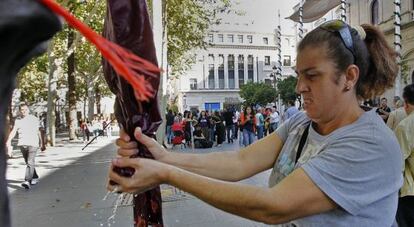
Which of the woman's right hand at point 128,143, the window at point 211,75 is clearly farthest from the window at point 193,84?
the woman's right hand at point 128,143

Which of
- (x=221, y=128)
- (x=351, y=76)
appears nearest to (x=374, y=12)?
(x=221, y=128)

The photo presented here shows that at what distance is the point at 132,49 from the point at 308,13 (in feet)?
91.0

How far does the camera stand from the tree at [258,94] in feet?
206

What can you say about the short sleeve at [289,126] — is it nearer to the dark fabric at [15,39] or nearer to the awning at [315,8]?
the dark fabric at [15,39]

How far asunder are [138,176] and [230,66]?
86043 millimetres

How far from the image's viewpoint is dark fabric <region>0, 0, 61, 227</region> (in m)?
0.65

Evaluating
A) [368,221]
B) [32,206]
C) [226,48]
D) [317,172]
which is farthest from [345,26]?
[226,48]

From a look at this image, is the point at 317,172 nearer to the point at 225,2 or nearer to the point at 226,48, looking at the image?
the point at 225,2

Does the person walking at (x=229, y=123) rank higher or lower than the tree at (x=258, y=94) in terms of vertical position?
lower

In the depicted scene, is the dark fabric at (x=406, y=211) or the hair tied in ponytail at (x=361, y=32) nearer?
the hair tied in ponytail at (x=361, y=32)

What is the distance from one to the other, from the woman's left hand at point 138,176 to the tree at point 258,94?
59.3m

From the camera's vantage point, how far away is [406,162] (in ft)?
13.2

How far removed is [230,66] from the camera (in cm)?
8694

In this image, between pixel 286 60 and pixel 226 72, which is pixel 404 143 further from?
pixel 286 60
